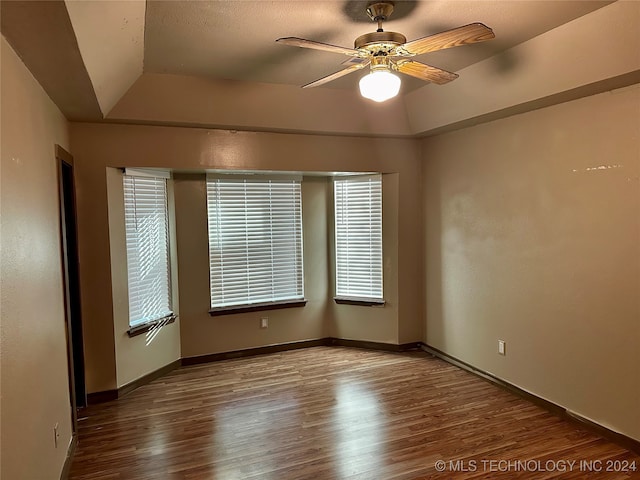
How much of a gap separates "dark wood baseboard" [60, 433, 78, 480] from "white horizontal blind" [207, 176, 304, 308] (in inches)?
72.8

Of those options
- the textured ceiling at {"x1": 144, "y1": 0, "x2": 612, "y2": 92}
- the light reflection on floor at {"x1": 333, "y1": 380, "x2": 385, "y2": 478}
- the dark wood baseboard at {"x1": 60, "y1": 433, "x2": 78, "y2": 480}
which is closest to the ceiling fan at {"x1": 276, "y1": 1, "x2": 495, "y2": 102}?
the textured ceiling at {"x1": 144, "y1": 0, "x2": 612, "y2": 92}

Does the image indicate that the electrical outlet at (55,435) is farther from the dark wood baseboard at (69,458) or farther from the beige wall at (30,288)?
the dark wood baseboard at (69,458)

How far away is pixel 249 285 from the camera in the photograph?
4.67 meters

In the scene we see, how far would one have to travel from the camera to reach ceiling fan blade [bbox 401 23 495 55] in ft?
6.31

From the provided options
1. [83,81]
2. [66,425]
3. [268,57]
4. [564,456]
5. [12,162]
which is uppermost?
[268,57]

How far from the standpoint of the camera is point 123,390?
370cm

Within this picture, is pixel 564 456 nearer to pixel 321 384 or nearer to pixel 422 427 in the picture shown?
pixel 422 427

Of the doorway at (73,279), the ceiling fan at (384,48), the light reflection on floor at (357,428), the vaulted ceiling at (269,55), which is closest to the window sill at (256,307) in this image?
the light reflection on floor at (357,428)

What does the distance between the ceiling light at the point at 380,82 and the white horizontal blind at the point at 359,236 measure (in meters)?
2.33

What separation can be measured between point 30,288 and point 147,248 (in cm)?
194

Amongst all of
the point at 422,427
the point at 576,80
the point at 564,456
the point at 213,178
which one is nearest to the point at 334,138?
the point at 213,178

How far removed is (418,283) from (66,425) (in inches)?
139

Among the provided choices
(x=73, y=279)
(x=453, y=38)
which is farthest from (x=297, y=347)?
(x=453, y=38)

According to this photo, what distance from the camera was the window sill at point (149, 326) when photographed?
3766 mm
